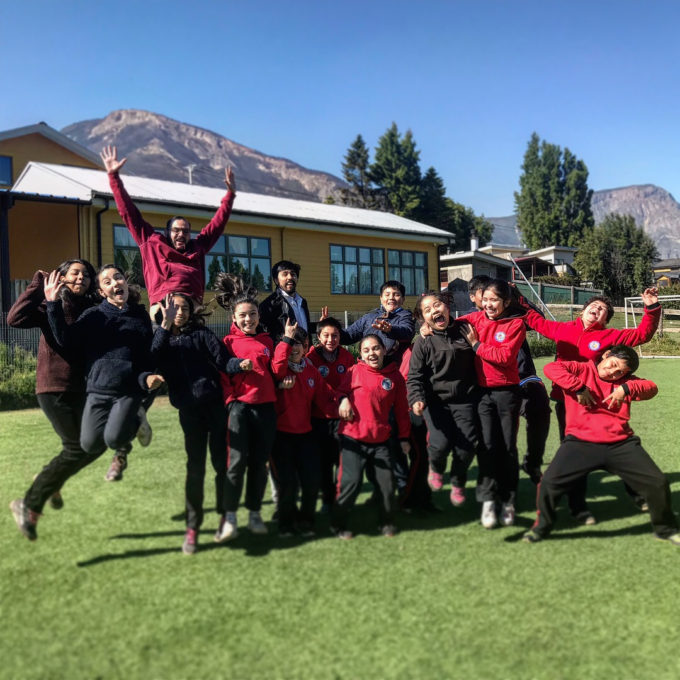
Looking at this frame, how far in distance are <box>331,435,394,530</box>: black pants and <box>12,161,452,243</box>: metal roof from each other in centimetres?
1537

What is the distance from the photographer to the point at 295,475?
15.5 ft

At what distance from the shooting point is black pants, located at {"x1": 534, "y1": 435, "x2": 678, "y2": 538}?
4324 mm

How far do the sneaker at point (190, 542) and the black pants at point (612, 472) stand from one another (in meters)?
2.31

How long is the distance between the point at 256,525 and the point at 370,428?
1.06m

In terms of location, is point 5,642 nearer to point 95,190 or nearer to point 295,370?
point 295,370

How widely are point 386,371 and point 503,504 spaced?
53.4 inches

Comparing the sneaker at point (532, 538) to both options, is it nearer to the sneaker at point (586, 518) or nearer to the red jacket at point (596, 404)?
the sneaker at point (586, 518)

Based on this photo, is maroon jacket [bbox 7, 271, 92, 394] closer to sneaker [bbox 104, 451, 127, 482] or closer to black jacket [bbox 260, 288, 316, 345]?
sneaker [bbox 104, 451, 127, 482]

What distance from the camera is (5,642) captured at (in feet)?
10.0

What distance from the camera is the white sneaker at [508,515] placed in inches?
189

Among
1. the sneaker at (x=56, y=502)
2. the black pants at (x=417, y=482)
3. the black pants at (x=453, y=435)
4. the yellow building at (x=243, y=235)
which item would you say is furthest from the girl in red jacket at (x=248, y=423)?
the yellow building at (x=243, y=235)

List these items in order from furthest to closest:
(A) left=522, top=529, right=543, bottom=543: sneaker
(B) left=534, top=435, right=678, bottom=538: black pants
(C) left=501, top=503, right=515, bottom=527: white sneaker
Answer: (C) left=501, top=503, right=515, bottom=527: white sneaker
(A) left=522, top=529, right=543, bottom=543: sneaker
(B) left=534, top=435, right=678, bottom=538: black pants

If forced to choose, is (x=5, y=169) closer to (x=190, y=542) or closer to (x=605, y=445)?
(x=190, y=542)

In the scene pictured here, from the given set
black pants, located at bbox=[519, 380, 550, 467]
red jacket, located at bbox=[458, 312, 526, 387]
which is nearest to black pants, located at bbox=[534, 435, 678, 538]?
red jacket, located at bbox=[458, 312, 526, 387]
